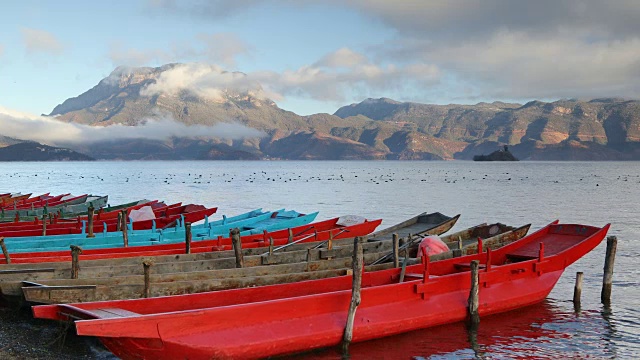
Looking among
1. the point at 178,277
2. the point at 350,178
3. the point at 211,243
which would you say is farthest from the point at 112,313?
the point at 350,178

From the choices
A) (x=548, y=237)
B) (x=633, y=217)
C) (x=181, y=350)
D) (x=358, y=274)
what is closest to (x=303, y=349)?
(x=358, y=274)

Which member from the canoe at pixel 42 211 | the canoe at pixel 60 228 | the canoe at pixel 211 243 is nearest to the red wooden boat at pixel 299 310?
the canoe at pixel 211 243

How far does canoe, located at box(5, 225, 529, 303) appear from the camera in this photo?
39.6ft

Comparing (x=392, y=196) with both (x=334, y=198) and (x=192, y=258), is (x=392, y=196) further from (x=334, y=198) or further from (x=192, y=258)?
(x=192, y=258)

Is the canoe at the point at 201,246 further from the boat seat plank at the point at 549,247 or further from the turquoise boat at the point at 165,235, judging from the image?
the boat seat plank at the point at 549,247

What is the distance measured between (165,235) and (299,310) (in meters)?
10.6

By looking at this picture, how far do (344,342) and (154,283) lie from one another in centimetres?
432

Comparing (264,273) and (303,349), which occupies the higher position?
(264,273)

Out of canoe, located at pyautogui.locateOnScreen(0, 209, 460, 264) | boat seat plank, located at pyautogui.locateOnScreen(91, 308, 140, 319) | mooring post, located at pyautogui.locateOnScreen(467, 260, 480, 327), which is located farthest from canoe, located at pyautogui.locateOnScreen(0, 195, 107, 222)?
mooring post, located at pyautogui.locateOnScreen(467, 260, 480, 327)

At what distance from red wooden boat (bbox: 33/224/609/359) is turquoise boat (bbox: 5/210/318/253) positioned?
822cm

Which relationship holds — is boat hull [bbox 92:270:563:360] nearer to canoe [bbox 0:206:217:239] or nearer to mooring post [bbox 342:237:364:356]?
mooring post [bbox 342:237:364:356]

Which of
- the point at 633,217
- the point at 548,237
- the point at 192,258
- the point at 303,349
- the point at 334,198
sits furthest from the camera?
the point at 334,198

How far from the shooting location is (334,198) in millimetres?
69312

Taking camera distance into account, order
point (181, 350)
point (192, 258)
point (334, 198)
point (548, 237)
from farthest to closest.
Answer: point (334, 198) < point (548, 237) < point (192, 258) < point (181, 350)
